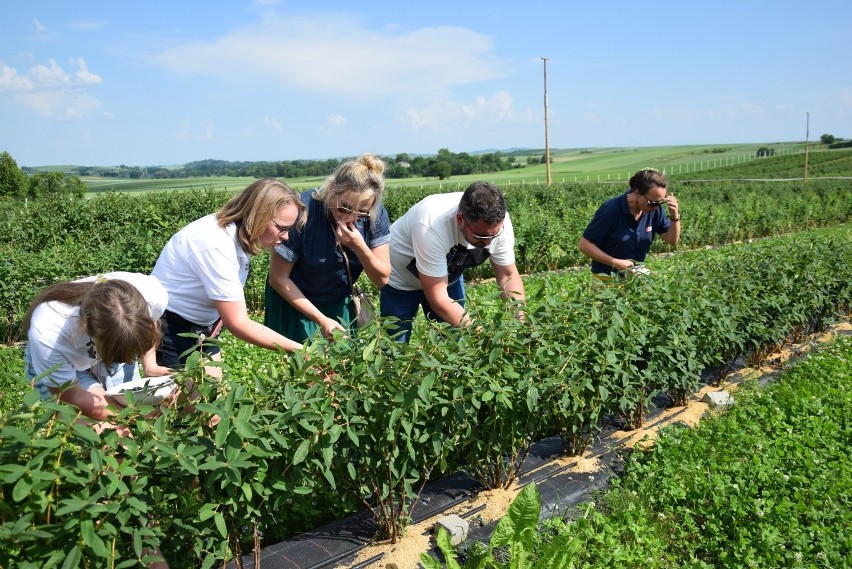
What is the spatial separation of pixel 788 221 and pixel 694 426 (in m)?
17.0

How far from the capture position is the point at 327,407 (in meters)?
2.21

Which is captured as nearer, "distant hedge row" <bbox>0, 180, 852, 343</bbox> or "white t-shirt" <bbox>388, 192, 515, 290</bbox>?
"white t-shirt" <bbox>388, 192, 515, 290</bbox>

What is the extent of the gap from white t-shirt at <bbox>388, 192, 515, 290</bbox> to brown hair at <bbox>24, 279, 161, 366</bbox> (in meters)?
1.40

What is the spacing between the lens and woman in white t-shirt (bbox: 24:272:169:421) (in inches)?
83.7

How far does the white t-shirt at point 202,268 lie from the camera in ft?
8.64

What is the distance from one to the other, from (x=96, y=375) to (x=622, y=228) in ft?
11.4

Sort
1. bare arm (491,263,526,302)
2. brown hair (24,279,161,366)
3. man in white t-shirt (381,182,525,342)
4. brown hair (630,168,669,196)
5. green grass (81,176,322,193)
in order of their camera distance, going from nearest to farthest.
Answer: brown hair (24,279,161,366) → man in white t-shirt (381,182,525,342) → bare arm (491,263,526,302) → brown hair (630,168,669,196) → green grass (81,176,322,193)

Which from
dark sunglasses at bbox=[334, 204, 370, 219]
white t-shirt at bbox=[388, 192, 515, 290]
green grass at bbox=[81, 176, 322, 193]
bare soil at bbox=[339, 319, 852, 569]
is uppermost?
green grass at bbox=[81, 176, 322, 193]

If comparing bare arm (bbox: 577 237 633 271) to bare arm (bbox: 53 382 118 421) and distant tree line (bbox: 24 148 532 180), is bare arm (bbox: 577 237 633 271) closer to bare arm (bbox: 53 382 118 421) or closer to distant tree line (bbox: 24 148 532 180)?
distant tree line (bbox: 24 148 532 180)

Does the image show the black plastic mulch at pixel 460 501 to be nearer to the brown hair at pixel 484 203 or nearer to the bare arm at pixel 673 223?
the brown hair at pixel 484 203

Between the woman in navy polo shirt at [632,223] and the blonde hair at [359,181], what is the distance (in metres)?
2.04

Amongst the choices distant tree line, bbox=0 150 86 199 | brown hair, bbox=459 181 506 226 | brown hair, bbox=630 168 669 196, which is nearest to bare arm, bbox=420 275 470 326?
brown hair, bbox=459 181 506 226

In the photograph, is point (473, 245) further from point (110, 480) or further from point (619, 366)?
point (110, 480)

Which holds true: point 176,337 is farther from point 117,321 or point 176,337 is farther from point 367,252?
point 367,252
